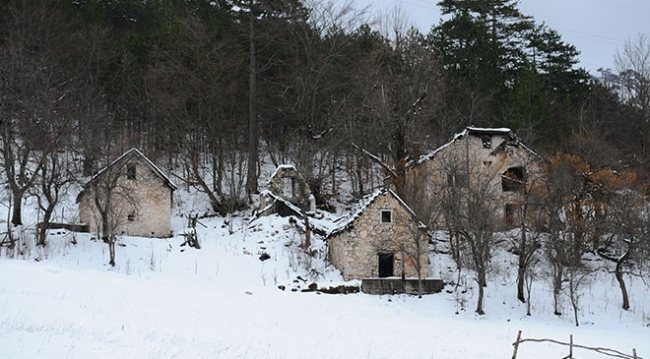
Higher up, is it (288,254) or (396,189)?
(396,189)

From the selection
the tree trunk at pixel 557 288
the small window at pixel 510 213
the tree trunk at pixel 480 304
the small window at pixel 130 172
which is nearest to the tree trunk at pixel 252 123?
the small window at pixel 130 172

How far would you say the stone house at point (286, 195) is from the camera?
31.1 meters

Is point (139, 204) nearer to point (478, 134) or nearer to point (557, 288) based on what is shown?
point (478, 134)

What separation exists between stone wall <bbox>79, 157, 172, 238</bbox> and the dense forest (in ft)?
8.63

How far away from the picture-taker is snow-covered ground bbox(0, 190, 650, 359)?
623 inches

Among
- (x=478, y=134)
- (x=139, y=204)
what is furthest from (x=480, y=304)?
(x=139, y=204)

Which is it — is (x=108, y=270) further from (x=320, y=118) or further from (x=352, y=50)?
(x=352, y=50)

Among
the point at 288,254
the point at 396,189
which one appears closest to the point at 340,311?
the point at 288,254

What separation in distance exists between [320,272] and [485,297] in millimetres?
7124

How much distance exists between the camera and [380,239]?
2692cm

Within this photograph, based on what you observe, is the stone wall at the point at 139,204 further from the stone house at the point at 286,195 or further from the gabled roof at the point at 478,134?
the gabled roof at the point at 478,134

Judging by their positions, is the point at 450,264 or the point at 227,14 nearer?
the point at 450,264

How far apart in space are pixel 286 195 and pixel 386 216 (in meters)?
6.71

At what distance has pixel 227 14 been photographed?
135ft
